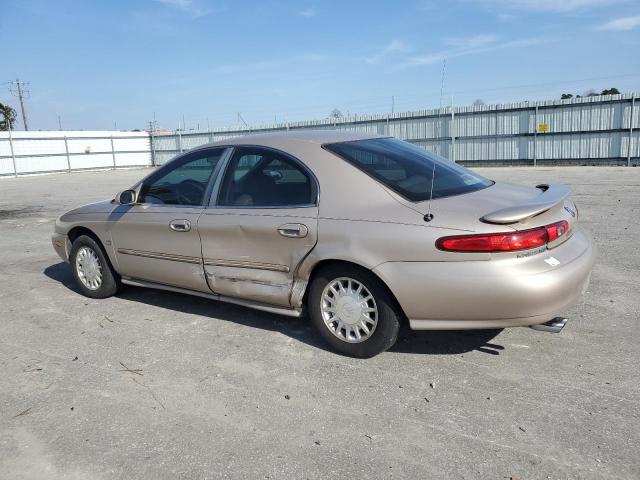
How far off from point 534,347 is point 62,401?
Result: 3146 mm

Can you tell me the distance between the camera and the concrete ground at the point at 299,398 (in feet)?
8.74

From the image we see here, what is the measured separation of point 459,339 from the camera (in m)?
4.05

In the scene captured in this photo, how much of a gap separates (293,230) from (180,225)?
3.89 ft

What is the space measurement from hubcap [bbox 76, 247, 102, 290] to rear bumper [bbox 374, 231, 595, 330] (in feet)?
10.6

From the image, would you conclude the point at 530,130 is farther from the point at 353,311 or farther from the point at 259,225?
the point at 353,311

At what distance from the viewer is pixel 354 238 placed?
358 cm

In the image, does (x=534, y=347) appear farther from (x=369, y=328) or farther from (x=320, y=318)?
(x=320, y=318)

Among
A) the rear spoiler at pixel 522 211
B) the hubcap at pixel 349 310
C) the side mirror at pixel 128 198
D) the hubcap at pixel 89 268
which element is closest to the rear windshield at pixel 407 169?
the rear spoiler at pixel 522 211

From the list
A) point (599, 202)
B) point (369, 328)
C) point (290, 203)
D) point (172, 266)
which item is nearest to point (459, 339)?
point (369, 328)

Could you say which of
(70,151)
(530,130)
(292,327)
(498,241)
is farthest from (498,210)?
(70,151)

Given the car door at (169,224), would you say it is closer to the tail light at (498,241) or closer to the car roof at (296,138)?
the car roof at (296,138)

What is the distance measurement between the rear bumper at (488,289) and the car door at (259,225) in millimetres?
765

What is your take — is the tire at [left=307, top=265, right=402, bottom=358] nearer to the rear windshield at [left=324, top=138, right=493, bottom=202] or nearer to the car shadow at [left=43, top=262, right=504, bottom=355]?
the car shadow at [left=43, top=262, right=504, bottom=355]

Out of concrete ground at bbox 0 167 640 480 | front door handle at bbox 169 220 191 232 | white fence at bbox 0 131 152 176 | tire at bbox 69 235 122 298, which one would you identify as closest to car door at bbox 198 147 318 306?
front door handle at bbox 169 220 191 232
